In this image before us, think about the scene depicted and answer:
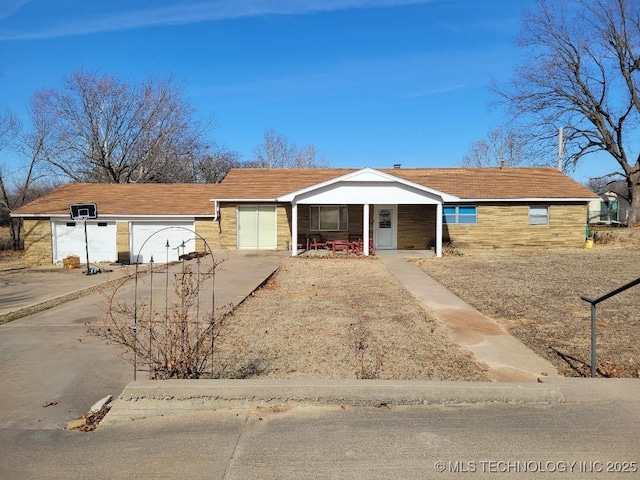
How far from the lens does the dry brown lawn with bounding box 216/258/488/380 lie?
5.51 metres

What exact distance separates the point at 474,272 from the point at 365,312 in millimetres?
6919

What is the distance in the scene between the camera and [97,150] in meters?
36.1

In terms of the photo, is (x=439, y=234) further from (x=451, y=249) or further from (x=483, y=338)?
(x=483, y=338)

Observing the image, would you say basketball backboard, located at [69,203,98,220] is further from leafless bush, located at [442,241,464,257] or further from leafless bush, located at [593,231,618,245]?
leafless bush, located at [593,231,618,245]

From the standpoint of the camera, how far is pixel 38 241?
74.9 feet

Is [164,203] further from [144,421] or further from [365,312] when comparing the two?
[144,421]

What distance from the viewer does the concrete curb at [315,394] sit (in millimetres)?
4230

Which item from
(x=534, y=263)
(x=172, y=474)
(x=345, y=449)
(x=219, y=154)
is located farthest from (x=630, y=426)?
(x=219, y=154)

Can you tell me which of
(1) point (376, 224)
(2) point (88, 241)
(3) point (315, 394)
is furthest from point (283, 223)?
(3) point (315, 394)

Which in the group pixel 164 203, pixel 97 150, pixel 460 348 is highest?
pixel 97 150

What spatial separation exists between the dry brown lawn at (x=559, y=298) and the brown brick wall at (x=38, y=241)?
18630 millimetres

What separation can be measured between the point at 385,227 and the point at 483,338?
1516 cm

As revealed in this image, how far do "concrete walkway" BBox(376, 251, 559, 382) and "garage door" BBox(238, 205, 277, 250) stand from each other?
10813 mm

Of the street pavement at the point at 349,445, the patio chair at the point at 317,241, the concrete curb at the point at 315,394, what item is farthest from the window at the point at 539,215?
the concrete curb at the point at 315,394
